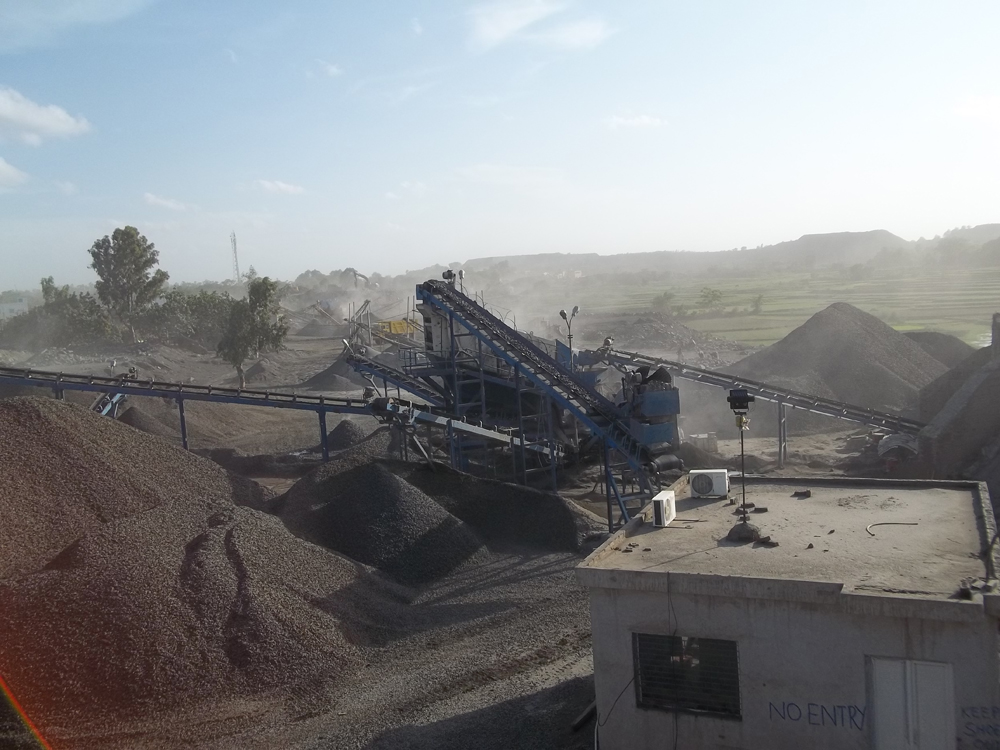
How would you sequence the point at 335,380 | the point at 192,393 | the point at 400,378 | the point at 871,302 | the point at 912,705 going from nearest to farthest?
the point at 912,705 < the point at 192,393 < the point at 400,378 < the point at 335,380 < the point at 871,302

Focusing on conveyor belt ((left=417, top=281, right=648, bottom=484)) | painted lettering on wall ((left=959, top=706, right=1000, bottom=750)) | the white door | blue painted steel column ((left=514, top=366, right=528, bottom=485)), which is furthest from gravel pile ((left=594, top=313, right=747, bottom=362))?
painted lettering on wall ((left=959, top=706, right=1000, bottom=750))

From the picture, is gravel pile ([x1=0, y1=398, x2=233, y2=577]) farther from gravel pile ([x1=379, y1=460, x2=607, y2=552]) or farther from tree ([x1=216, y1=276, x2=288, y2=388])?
tree ([x1=216, y1=276, x2=288, y2=388])

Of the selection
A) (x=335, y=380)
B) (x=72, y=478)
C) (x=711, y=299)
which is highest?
(x=711, y=299)

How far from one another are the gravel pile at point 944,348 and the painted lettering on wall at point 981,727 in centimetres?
3453

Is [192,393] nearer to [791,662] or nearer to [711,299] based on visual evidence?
[791,662]

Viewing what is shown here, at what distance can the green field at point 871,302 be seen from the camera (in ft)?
208

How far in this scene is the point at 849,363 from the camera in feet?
112

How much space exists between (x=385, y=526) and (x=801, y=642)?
32.6 ft

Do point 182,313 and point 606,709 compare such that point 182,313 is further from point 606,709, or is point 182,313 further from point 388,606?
point 606,709

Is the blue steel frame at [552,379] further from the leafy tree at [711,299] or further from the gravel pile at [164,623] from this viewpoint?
the leafy tree at [711,299]

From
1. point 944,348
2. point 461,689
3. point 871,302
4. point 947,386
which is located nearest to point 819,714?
point 461,689

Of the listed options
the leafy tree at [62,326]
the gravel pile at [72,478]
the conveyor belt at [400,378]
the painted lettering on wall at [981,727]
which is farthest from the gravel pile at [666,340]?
the painted lettering on wall at [981,727]

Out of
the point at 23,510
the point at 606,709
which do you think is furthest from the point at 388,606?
the point at 23,510

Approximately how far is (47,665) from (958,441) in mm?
19538
